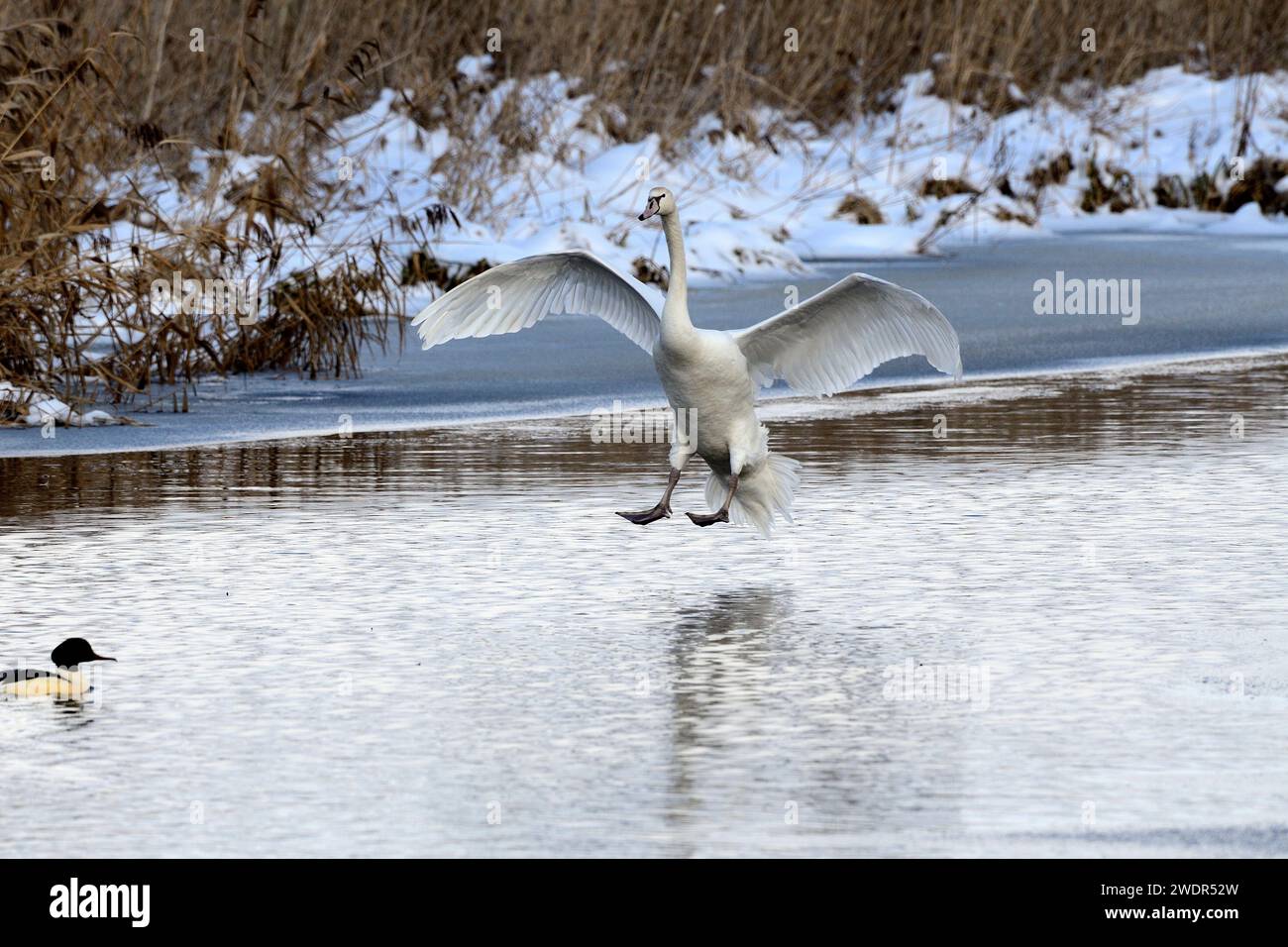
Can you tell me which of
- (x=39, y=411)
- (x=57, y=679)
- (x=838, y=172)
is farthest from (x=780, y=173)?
(x=57, y=679)

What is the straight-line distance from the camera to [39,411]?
507 inches

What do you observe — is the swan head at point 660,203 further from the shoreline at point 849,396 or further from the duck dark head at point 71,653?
the duck dark head at point 71,653

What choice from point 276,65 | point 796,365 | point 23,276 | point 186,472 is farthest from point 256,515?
point 276,65

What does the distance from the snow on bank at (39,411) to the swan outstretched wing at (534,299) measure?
3095 mm

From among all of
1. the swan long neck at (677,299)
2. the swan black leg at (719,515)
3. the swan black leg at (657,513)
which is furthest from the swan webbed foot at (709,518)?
the swan long neck at (677,299)

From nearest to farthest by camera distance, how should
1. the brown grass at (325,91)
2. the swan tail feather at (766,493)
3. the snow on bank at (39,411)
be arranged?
the swan tail feather at (766,493)
the snow on bank at (39,411)
the brown grass at (325,91)

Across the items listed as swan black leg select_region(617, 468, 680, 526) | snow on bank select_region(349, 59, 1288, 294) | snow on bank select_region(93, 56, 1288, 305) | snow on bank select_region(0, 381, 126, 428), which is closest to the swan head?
swan black leg select_region(617, 468, 680, 526)

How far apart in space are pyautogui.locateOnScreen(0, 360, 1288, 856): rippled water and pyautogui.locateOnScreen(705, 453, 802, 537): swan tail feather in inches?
4.2


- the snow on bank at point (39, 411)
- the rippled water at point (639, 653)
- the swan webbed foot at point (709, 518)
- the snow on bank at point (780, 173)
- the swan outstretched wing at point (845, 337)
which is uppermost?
the snow on bank at point (780, 173)

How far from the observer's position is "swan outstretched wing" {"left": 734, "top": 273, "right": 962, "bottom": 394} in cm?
981

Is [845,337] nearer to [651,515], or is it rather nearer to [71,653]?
[651,515]

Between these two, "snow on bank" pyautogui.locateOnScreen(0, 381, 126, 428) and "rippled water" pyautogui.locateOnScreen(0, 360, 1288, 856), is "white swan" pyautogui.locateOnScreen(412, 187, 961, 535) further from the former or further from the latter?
"snow on bank" pyautogui.locateOnScreen(0, 381, 126, 428)

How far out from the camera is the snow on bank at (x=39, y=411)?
12.8 meters

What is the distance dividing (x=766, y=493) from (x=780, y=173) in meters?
17.2
